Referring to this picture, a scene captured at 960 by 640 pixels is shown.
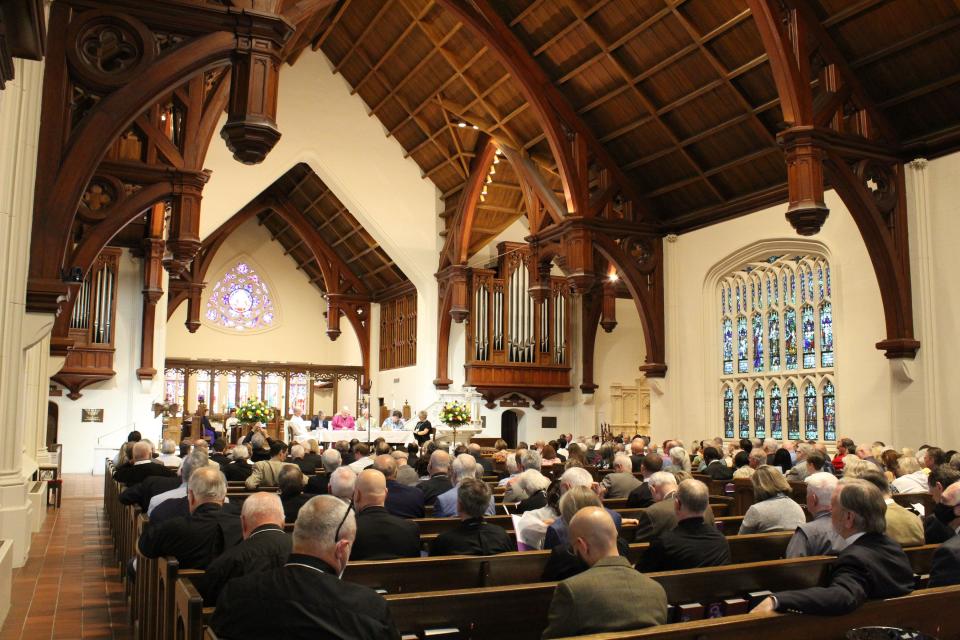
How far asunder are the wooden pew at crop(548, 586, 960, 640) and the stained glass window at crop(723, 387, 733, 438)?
1250 centimetres

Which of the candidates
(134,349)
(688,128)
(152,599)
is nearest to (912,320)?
(688,128)

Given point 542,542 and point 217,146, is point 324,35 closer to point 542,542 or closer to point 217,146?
point 217,146

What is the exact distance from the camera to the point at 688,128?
47.2 feet

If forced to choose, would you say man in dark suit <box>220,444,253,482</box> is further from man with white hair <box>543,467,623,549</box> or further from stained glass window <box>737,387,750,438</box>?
stained glass window <box>737,387,750,438</box>

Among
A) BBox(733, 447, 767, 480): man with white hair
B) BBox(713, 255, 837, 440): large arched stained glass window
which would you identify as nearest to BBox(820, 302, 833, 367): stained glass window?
BBox(713, 255, 837, 440): large arched stained glass window

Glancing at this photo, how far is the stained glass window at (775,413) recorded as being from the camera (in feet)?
47.7

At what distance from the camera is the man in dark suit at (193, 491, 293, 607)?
3562 millimetres

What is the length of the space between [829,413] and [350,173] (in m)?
12.9

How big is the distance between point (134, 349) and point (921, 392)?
626 inches

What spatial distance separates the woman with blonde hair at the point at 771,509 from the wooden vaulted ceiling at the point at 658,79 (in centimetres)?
818

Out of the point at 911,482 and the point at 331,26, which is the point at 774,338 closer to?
the point at 911,482

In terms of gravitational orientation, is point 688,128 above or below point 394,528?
above

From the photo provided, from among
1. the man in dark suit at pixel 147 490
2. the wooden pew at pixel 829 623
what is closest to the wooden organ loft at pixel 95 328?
the man in dark suit at pixel 147 490

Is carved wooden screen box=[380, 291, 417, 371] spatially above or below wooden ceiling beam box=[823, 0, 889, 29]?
below
